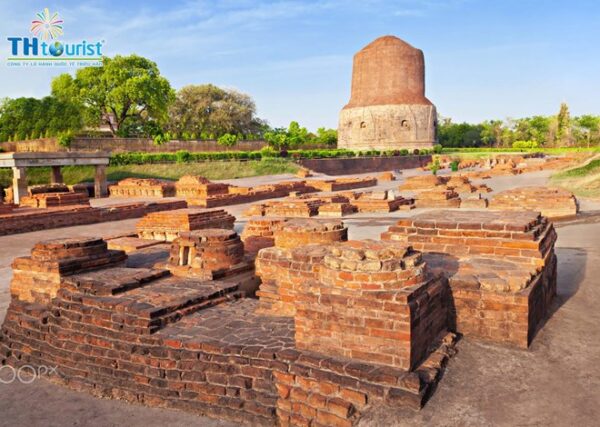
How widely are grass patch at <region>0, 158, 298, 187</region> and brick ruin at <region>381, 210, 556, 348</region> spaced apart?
68.7 ft

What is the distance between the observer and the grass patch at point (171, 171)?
74.2 ft

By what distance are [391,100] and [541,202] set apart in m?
38.5

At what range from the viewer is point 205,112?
4809 centimetres

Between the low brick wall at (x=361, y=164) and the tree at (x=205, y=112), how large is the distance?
1608 centimetres

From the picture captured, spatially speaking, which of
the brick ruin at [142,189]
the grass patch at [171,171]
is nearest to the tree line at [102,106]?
the grass patch at [171,171]

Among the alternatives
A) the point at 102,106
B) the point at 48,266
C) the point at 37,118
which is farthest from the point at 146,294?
the point at 102,106

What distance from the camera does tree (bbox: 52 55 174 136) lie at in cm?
3572

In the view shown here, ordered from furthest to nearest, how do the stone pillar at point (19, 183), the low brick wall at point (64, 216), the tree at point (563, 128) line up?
1. the tree at point (563, 128)
2. the stone pillar at point (19, 183)
3. the low brick wall at point (64, 216)

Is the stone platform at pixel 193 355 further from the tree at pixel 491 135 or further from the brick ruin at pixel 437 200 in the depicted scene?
the tree at pixel 491 135

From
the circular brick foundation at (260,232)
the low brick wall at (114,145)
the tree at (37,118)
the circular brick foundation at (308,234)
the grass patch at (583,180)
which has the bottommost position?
the circular brick foundation at (260,232)

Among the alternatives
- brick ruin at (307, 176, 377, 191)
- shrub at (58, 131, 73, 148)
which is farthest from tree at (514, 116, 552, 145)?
shrub at (58, 131, 73, 148)

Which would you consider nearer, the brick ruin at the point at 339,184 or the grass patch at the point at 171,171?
the brick ruin at the point at 339,184

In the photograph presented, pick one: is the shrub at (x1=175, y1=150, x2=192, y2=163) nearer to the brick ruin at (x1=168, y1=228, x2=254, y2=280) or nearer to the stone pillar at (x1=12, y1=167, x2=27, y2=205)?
the stone pillar at (x1=12, y1=167, x2=27, y2=205)

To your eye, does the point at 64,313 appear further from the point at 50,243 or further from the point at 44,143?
the point at 44,143
